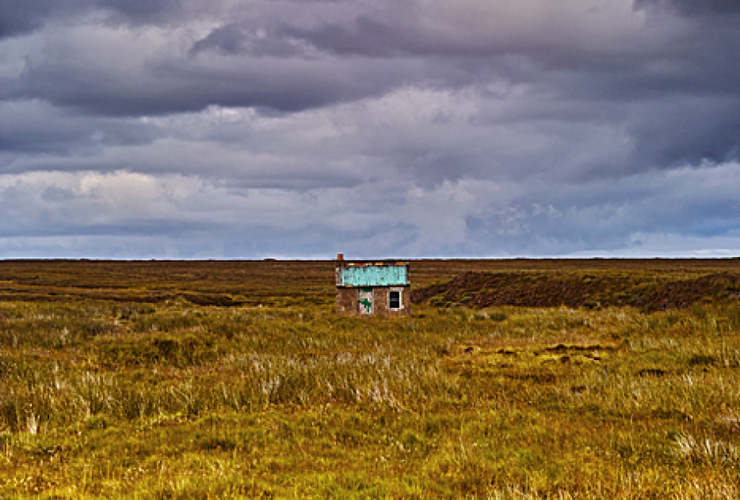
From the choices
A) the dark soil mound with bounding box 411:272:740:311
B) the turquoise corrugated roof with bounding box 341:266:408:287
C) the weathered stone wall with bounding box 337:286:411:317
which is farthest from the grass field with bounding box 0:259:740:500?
the dark soil mound with bounding box 411:272:740:311

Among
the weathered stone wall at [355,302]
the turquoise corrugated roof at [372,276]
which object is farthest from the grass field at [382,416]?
the turquoise corrugated roof at [372,276]

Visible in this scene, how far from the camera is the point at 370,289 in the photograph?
40781mm

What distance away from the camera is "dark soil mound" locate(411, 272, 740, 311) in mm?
39231

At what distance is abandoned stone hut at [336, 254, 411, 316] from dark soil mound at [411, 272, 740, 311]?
16.9 meters

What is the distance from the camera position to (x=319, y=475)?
7.75 meters

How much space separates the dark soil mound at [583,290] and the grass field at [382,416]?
1699 cm

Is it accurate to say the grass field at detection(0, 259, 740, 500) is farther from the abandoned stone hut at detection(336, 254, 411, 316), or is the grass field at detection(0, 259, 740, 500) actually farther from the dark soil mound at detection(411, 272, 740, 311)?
the dark soil mound at detection(411, 272, 740, 311)

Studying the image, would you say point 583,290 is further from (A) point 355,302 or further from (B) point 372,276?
(A) point 355,302

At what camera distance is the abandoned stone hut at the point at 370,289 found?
4069 cm

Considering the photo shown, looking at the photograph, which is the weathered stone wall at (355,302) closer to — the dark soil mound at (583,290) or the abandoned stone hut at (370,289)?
the abandoned stone hut at (370,289)

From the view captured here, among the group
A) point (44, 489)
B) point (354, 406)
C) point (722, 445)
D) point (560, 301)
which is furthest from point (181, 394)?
point (560, 301)

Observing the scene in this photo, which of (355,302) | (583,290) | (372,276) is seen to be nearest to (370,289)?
(372,276)

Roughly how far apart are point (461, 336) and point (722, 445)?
19.2m

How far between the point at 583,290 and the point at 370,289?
2271cm
